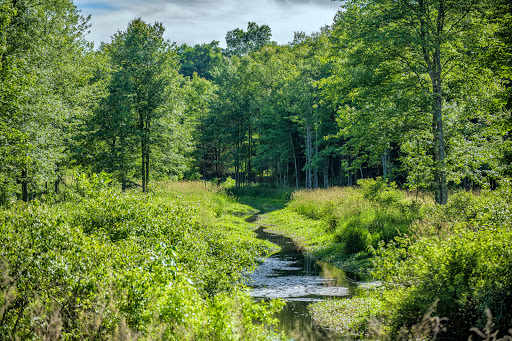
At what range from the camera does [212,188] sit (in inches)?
1265

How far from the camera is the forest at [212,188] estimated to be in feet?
18.2

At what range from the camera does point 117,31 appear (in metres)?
Answer: 25.9

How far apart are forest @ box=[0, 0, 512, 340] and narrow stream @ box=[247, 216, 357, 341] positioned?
91cm

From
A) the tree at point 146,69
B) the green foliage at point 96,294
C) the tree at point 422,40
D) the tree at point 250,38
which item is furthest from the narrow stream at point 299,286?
the tree at point 250,38

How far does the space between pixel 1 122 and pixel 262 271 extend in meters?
9.49

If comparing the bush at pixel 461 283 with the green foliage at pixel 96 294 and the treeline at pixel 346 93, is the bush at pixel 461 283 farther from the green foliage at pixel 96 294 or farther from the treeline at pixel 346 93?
the treeline at pixel 346 93

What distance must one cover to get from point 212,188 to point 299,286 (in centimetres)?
2101

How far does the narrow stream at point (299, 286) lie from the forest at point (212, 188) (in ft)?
2.97

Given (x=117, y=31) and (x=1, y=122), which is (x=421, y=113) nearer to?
(x=1, y=122)

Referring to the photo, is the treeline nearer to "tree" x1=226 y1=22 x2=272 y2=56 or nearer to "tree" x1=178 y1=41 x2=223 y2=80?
"tree" x1=226 y1=22 x2=272 y2=56

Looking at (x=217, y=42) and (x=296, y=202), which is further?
(x=217, y=42)

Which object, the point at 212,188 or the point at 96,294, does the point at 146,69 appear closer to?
the point at 212,188

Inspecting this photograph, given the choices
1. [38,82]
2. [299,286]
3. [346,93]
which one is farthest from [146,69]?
[299,286]

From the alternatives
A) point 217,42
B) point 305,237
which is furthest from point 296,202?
point 217,42
